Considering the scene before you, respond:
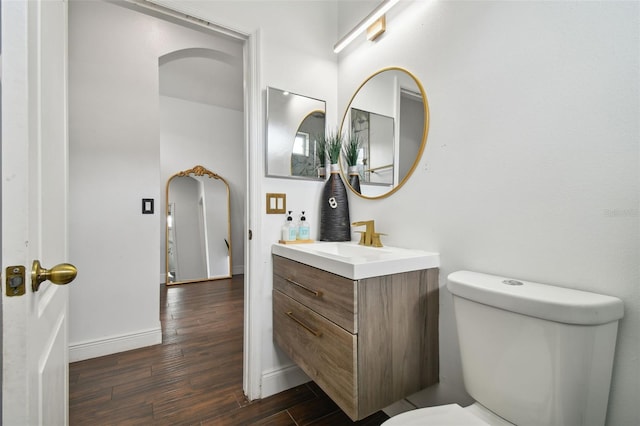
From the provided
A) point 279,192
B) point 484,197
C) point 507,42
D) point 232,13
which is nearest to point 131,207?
point 279,192

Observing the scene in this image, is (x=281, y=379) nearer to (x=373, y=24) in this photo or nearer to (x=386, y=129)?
(x=386, y=129)

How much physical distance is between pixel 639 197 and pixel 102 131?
2763mm

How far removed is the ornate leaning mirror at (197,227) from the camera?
3789mm

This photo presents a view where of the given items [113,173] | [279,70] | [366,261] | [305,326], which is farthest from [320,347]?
[113,173]

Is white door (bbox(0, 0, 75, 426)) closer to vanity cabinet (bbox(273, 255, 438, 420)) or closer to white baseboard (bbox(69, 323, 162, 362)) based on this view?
vanity cabinet (bbox(273, 255, 438, 420))

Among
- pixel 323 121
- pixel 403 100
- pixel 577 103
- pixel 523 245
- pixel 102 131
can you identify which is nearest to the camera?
pixel 577 103

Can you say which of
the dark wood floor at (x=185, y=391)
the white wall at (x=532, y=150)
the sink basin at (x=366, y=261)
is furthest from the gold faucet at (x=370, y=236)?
the dark wood floor at (x=185, y=391)

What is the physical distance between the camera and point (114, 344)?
6.47 ft

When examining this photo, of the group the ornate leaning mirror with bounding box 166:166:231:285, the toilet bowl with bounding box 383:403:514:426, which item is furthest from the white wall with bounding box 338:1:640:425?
the ornate leaning mirror with bounding box 166:166:231:285

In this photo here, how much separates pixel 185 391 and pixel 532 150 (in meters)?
2.04

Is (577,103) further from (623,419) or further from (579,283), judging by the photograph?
(623,419)

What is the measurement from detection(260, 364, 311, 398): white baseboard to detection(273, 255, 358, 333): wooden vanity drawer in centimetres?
51

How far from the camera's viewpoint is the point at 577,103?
31.3 inches

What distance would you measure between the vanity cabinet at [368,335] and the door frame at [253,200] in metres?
0.34
